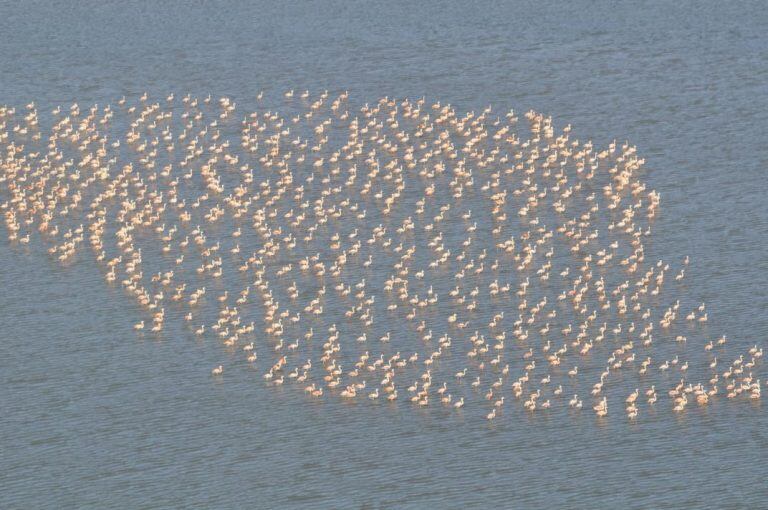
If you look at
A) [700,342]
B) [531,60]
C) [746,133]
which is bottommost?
[700,342]

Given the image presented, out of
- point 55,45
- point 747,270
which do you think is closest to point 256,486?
point 747,270

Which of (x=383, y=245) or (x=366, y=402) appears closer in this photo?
(x=366, y=402)

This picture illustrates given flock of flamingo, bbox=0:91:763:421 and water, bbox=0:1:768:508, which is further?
flock of flamingo, bbox=0:91:763:421

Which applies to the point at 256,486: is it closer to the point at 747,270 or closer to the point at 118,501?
the point at 118,501

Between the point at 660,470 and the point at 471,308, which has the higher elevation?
the point at 471,308
